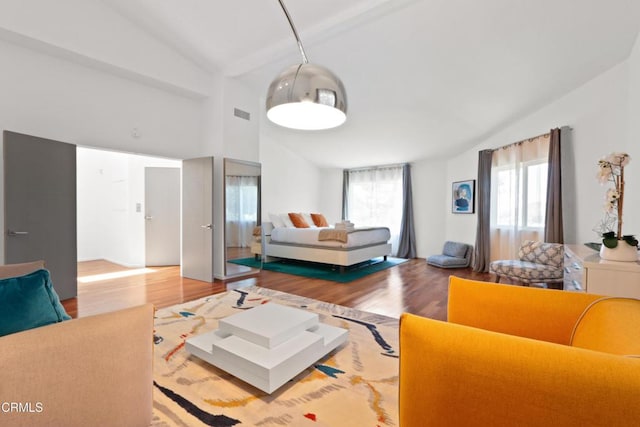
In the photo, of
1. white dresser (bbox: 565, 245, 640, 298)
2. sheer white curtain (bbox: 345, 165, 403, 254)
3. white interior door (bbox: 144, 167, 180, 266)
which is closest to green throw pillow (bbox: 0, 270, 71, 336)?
white dresser (bbox: 565, 245, 640, 298)

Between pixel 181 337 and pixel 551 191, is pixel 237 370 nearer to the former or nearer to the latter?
pixel 181 337

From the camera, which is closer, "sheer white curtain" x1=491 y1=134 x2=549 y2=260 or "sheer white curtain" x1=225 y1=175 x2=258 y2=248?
"sheer white curtain" x1=491 y1=134 x2=549 y2=260

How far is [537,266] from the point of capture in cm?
335

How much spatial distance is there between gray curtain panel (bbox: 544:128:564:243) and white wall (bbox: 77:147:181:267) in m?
6.00

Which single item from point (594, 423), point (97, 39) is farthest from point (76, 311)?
point (594, 423)

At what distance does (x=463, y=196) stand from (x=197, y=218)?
16.4ft

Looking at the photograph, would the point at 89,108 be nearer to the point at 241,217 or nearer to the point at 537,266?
the point at 241,217

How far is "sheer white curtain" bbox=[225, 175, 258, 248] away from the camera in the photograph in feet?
15.0

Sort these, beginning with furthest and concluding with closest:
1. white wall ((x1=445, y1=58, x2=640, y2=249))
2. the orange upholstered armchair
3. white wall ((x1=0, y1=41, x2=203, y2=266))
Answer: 1. white wall ((x1=0, y1=41, x2=203, y2=266))
2. white wall ((x1=445, y1=58, x2=640, y2=249))
3. the orange upholstered armchair

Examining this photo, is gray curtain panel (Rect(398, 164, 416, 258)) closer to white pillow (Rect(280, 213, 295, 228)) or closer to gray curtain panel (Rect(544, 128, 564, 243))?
white pillow (Rect(280, 213, 295, 228))

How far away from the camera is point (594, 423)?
22.5 inches

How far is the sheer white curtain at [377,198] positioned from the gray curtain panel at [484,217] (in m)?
2.10

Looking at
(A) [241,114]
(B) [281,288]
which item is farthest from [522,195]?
(A) [241,114]

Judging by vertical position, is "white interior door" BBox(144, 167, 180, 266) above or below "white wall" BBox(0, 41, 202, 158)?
below
